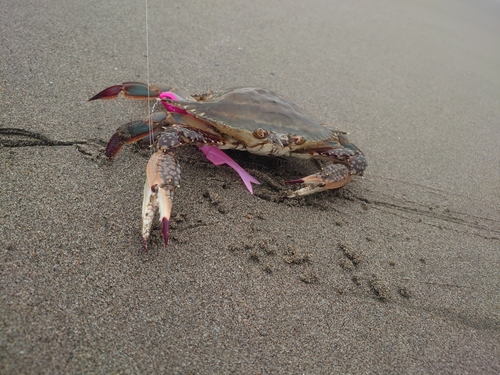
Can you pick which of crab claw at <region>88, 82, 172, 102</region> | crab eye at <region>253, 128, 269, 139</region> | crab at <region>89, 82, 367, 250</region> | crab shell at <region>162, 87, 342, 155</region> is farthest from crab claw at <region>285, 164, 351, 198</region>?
crab claw at <region>88, 82, 172, 102</region>

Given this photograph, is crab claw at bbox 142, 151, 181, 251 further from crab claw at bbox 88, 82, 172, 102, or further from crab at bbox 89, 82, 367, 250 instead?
crab claw at bbox 88, 82, 172, 102

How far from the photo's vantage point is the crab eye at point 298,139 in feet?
8.14

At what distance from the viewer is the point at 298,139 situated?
98.0 inches

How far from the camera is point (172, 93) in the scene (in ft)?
9.48

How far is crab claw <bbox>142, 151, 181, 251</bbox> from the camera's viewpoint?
1.90 m

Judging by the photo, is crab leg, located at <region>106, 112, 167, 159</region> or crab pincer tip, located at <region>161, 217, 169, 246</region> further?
crab leg, located at <region>106, 112, 167, 159</region>

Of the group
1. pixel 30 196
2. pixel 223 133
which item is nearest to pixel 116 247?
pixel 30 196

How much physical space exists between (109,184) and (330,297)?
129 cm

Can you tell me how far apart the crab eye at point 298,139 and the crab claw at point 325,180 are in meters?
0.21

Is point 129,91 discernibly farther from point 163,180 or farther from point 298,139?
point 298,139

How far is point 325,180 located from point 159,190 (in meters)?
1.06

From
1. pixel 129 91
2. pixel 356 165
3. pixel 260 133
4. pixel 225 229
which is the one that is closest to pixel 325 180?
pixel 356 165

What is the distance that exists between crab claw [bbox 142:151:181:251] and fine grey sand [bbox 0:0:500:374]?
13 centimetres

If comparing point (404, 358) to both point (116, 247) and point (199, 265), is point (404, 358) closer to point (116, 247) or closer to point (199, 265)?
point (199, 265)
